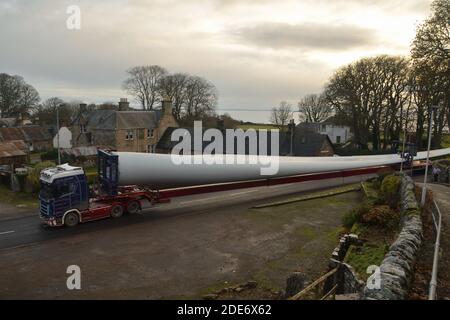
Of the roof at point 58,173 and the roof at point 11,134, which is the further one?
the roof at point 11,134

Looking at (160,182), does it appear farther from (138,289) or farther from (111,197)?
(138,289)

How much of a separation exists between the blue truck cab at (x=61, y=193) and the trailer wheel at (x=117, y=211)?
1883 mm

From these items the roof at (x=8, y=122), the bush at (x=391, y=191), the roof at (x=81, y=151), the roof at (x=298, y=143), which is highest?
the roof at (x=8, y=122)

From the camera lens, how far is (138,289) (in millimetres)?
12508

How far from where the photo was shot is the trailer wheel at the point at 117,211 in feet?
68.6

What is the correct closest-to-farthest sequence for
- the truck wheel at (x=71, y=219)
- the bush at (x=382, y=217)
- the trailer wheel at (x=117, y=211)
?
the bush at (x=382, y=217)
the truck wheel at (x=71, y=219)
the trailer wheel at (x=117, y=211)

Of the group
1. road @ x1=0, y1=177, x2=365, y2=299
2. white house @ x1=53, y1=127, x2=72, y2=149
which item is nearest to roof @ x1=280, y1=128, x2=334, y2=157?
road @ x1=0, y1=177, x2=365, y2=299

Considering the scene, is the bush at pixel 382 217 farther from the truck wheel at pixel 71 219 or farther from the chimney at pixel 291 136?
the chimney at pixel 291 136

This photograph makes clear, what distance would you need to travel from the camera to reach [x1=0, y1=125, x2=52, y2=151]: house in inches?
2168

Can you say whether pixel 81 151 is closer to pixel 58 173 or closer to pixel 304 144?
pixel 58 173

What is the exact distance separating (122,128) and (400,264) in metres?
39.8

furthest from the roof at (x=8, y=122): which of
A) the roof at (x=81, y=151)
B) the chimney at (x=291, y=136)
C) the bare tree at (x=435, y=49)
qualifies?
the bare tree at (x=435, y=49)

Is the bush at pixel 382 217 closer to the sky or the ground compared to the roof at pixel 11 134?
closer to the ground
